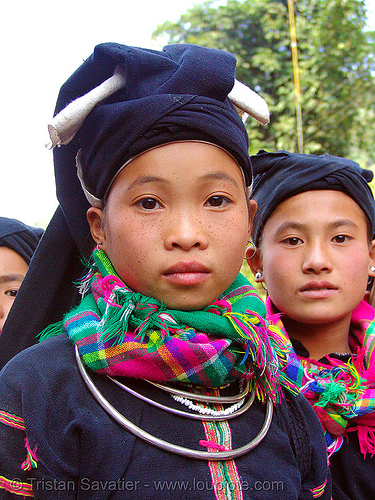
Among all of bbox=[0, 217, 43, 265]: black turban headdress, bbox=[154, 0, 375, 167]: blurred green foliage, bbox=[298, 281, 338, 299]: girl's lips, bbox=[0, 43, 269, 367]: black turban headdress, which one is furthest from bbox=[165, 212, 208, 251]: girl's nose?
bbox=[154, 0, 375, 167]: blurred green foliage

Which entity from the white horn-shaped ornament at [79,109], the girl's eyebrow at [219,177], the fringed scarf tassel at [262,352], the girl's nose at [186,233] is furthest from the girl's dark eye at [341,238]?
the white horn-shaped ornament at [79,109]

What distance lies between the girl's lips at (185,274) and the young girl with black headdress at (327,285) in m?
0.58

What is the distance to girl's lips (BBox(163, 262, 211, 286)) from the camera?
1225 millimetres

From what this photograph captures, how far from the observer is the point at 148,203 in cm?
126

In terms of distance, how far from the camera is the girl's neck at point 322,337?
1.97 meters

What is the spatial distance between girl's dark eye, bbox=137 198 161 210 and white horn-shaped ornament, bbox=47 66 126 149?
293 millimetres

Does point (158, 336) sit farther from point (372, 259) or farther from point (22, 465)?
point (372, 259)

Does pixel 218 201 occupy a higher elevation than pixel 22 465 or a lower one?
higher

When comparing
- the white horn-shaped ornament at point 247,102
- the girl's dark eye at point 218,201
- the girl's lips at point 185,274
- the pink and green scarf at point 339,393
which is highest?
the white horn-shaped ornament at point 247,102

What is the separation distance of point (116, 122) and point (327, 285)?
3.47ft

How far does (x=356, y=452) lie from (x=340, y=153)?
758cm

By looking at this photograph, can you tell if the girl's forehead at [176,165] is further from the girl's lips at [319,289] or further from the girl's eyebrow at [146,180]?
the girl's lips at [319,289]

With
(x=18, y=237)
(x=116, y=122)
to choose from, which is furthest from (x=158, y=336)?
(x=18, y=237)

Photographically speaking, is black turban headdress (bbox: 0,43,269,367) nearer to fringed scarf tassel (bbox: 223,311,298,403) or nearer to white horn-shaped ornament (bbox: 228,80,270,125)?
white horn-shaped ornament (bbox: 228,80,270,125)
